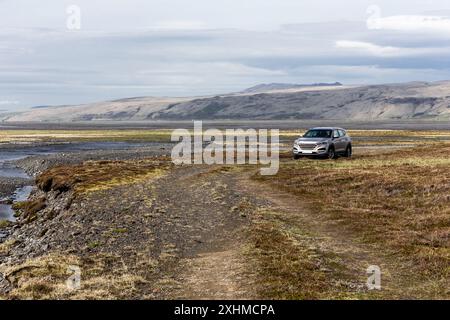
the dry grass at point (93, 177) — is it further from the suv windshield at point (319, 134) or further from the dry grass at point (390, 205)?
the suv windshield at point (319, 134)

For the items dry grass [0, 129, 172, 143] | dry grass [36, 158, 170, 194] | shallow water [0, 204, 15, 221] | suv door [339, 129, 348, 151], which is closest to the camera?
shallow water [0, 204, 15, 221]

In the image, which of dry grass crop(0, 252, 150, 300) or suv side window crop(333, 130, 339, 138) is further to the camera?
suv side window crop(333, 130, 339, 138)

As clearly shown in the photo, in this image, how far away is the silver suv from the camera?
46.0m

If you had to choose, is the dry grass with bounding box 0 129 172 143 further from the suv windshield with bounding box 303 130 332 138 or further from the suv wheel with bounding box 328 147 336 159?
the suv wheel with bounding box 328 147 336 159

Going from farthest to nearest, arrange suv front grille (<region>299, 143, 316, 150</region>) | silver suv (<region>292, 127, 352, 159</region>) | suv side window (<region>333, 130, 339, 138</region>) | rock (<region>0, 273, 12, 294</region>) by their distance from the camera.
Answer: suv side window (<region>333, 130, 339, 138</region>) → suv front grille (<region>299, 143, 316, 150</region>) → silver suv (<region>292, 127, 352, 159</region>) → rock (<region>0, 273, 12, 294</region>)

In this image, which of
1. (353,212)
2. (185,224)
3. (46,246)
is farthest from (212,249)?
(353,212)

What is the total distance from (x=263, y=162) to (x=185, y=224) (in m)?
28.2

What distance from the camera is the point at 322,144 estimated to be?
45875mm

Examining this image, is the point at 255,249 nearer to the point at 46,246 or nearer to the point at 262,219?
the point at 262,219

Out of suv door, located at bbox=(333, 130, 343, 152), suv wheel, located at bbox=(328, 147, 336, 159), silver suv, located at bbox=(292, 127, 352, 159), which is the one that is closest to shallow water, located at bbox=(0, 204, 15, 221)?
silver suv, located at bbox=(292, 127, 352, 159)

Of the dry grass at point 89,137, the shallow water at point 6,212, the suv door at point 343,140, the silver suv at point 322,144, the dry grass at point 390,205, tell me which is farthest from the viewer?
the dry grass at point 89,137

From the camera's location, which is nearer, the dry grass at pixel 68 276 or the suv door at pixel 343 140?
the dry grass at pixel 68 276

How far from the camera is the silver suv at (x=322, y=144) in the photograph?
46.0 meters

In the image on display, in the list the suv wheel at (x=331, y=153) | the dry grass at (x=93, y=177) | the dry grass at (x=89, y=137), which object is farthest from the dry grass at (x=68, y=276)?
the dry grass at (x=89, y=137)
